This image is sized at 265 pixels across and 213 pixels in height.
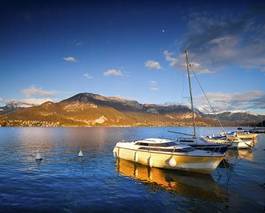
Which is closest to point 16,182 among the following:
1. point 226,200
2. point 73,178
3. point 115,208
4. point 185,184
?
point 73,178

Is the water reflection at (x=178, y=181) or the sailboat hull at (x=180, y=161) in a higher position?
the sailboat hull at (x=180, y=161)

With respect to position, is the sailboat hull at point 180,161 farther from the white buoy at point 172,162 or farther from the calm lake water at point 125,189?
the calm lake water at point 125,189

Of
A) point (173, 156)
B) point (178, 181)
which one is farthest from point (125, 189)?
point (173, 156)

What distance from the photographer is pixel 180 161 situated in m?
36.2

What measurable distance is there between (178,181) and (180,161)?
13.0ft

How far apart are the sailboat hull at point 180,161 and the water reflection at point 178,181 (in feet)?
2.45

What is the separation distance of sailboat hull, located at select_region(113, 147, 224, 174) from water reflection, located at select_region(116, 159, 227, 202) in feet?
2.45

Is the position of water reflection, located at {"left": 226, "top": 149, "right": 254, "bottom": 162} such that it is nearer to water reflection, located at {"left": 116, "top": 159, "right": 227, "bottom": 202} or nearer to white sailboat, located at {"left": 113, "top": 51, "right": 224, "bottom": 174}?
white sailboat, located at {"left": 113, "top": 51, "right": 224, "bottom": 174}

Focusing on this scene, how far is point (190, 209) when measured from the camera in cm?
2261

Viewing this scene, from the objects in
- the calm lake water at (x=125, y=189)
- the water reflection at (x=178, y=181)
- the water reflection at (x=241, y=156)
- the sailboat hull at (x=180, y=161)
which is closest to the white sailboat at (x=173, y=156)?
the sailboat hull at (x=180, y=161)

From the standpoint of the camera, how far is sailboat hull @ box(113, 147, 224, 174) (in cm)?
3497

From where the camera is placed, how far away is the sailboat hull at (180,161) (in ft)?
115

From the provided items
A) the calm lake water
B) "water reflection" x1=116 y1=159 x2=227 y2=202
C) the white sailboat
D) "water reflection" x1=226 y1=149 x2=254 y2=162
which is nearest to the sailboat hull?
the white sailboat

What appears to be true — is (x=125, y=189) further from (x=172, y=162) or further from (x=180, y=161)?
(x=180, y=161)
